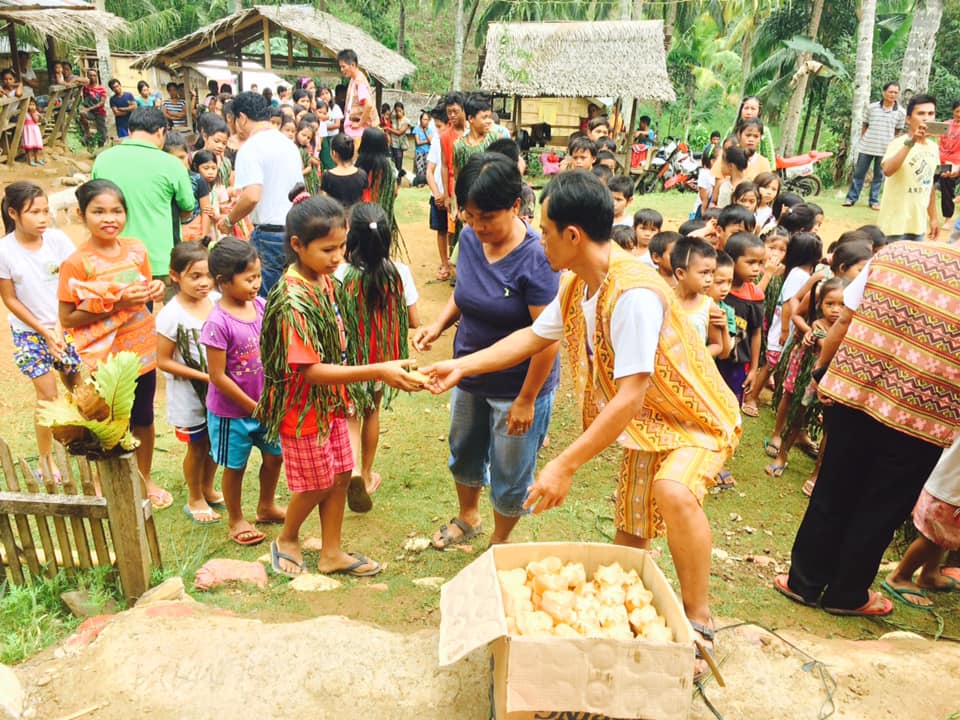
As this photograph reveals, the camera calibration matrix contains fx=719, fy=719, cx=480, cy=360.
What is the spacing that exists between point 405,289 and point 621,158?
12009mm

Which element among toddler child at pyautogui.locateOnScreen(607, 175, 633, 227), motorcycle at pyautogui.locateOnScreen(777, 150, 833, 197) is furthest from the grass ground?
motorcycle at pyautogui.locateOnScreen(777, 150, 833, 197)

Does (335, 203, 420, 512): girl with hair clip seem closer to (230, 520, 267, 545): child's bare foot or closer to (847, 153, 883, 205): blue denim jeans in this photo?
(230, 520, 267, 545): child's bare foot

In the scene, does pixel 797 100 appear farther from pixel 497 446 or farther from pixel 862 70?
pixel 497 446

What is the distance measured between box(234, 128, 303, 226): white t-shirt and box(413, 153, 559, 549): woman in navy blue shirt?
2.71 metres

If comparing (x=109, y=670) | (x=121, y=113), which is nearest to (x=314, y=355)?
(x=109, y=670)

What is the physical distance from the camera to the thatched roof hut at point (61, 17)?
12.8m

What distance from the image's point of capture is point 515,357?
115 inches

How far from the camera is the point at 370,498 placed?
4.26 meters

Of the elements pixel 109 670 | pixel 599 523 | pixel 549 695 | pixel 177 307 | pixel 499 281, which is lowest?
pixel 599 523

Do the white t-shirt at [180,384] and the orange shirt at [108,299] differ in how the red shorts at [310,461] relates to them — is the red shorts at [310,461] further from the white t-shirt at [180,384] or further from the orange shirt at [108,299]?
the orange shirt at [108,299]

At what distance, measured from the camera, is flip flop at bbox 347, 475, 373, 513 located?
4.11 m

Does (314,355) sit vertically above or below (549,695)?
above

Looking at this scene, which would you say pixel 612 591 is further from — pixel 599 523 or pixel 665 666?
pixel 599 523

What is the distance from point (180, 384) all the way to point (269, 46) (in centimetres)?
1500
